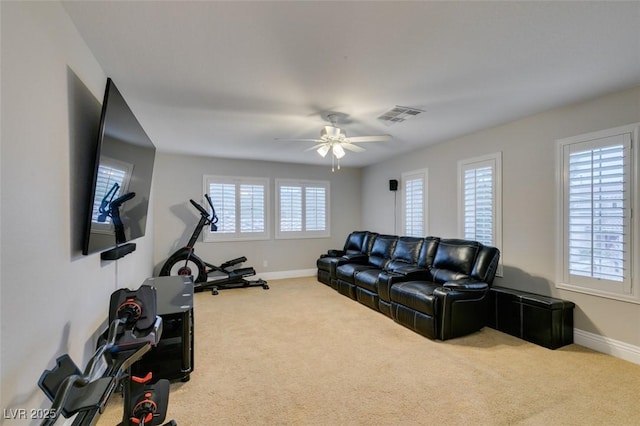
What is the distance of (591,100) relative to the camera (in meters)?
2.95

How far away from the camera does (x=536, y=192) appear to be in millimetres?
3412

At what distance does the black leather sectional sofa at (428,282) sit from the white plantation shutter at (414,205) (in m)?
0.58

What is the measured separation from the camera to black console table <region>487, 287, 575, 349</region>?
291 centimetres

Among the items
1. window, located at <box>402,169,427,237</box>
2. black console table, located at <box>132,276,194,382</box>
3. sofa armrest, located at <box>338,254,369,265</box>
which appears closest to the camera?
black console table, located at <box>132,276,194,382</box>

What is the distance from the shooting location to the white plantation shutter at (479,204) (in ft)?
12.9

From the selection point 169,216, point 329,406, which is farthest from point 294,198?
point 329,406

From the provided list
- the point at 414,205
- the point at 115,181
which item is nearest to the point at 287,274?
the point at 414,205

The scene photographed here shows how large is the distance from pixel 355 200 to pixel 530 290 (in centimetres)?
414

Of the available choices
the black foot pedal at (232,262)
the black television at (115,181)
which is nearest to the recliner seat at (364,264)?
the black foot pedal at (232,262)

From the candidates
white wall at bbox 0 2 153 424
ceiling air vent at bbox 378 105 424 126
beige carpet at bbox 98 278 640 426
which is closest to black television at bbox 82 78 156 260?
white wall at bbox 0 2 153 424

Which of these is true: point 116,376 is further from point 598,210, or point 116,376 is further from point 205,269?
point 205,269

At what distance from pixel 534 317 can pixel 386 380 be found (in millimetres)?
1877

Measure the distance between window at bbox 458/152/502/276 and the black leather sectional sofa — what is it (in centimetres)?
46

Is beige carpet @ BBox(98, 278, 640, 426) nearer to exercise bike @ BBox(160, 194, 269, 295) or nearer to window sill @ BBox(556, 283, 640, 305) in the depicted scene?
window sill @ BBox(556, 283, 640, 305)
